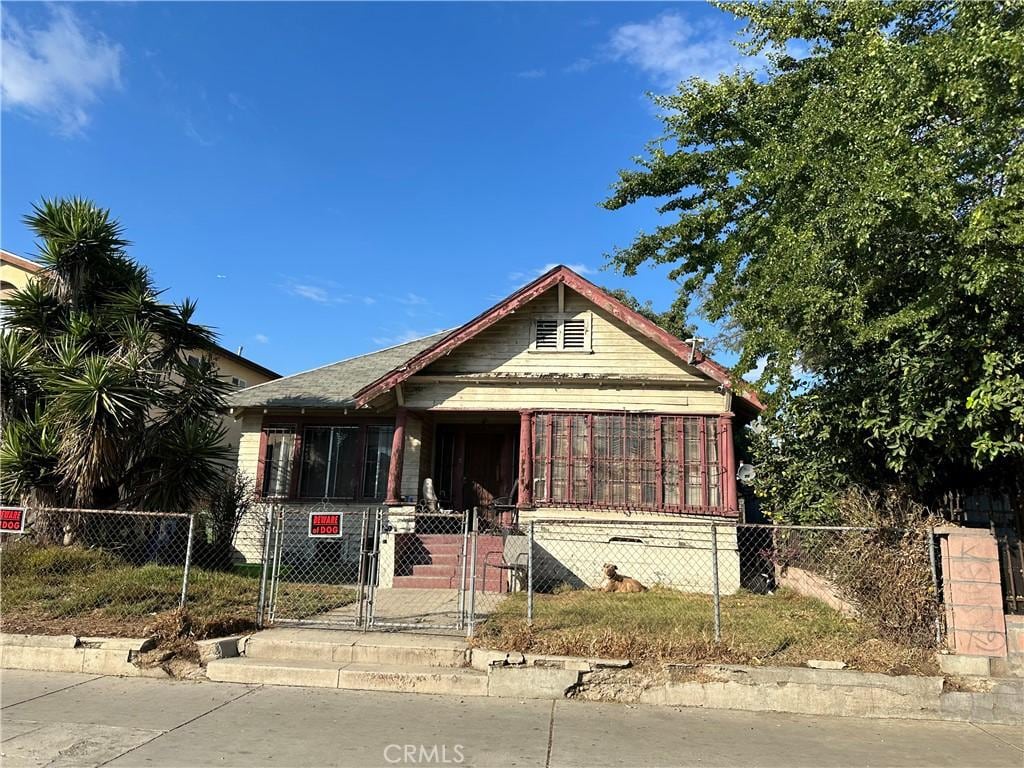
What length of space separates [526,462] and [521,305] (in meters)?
3.12

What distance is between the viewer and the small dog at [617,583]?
1087 centimetres

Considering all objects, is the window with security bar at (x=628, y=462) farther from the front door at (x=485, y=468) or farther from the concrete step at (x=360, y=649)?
the concrete step at (x=360, y=649)

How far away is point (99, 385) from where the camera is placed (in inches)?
380

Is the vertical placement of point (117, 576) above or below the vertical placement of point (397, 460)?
below

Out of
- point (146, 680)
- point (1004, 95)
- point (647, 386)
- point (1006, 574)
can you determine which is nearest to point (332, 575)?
point (146, 680)

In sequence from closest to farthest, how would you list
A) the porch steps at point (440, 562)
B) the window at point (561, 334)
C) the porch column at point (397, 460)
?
the porch steps at point (440, 562), the porch column at point (397, 460), the window at point (561, 334)

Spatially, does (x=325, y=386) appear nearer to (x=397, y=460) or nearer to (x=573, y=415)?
(x=397, y=460)

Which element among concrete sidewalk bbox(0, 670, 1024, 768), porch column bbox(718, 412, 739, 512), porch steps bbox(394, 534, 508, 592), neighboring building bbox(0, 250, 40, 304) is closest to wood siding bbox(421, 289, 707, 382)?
porch column bbox(718, 412, 739, 512)

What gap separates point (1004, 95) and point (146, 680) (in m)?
10.3

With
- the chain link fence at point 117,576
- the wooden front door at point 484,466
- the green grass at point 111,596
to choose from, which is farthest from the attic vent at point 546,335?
the chain link fence at point 117,576

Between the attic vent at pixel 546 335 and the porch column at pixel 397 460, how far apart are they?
10.1ft

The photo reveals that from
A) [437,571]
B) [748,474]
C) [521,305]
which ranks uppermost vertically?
[521,305]

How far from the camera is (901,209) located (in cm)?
627

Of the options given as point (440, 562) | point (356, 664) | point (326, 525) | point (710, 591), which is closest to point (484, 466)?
point (440, 562)
